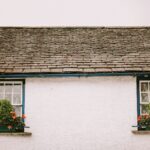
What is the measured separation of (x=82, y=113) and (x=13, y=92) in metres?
2.66

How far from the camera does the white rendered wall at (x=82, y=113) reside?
12297mm

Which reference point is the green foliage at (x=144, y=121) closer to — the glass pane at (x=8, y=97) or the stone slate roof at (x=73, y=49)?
the stone slate roof at (x=73, y=49)

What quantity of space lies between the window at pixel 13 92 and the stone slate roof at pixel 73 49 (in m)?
0.55

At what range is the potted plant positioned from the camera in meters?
12.0

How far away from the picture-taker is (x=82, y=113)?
12484mm

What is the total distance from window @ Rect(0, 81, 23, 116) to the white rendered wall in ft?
1.15

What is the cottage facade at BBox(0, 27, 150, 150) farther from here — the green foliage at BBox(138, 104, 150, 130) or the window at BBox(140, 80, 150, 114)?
the green foliage at BBox(138, 104, 150, 130)

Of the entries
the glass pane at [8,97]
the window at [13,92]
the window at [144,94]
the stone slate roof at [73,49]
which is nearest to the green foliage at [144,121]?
the window at [144,94]

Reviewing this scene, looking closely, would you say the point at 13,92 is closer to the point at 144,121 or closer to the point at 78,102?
the point at 78,102

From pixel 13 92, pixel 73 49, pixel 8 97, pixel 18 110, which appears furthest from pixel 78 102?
pixel 73 49

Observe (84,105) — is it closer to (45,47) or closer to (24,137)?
(24,137)

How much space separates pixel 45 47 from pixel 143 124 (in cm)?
551

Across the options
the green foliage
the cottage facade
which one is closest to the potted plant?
the cottage facade

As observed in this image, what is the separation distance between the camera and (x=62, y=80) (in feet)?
41.4
